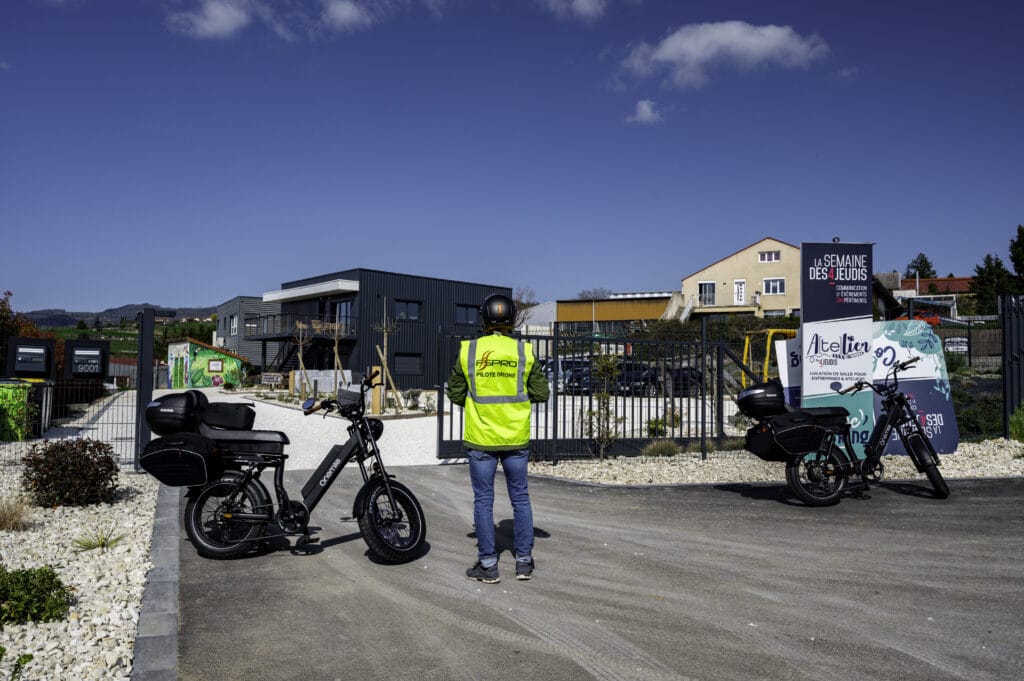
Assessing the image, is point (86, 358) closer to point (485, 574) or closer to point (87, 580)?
point (87, 580)

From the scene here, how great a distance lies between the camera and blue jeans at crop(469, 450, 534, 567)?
5.01m

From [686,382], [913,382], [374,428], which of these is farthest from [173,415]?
[686,382]

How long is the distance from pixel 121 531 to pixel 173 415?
1419 millimetres

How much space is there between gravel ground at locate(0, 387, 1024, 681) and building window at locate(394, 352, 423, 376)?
2649cm

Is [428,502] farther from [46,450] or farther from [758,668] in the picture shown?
[758,668]

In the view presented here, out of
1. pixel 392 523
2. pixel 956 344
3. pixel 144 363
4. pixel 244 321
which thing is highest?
pixel 244 321

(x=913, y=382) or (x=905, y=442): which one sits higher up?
(x=913, y=382)

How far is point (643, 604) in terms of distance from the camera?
453 cm

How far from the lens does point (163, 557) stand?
544cm

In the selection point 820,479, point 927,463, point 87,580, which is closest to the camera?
point 87,580

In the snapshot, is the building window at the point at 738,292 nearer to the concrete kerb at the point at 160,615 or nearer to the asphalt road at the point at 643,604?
the asphalt road at the point at 643,604

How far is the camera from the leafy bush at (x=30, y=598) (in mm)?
3863

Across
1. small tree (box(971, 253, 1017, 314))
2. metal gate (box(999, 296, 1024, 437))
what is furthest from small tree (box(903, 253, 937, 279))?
metal gate (box(999, 296, 1024, 437))

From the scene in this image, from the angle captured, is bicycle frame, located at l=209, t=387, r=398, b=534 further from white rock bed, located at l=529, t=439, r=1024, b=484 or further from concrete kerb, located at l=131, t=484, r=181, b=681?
white rock bed, located at l=529, t=439, r=1024, b=484
